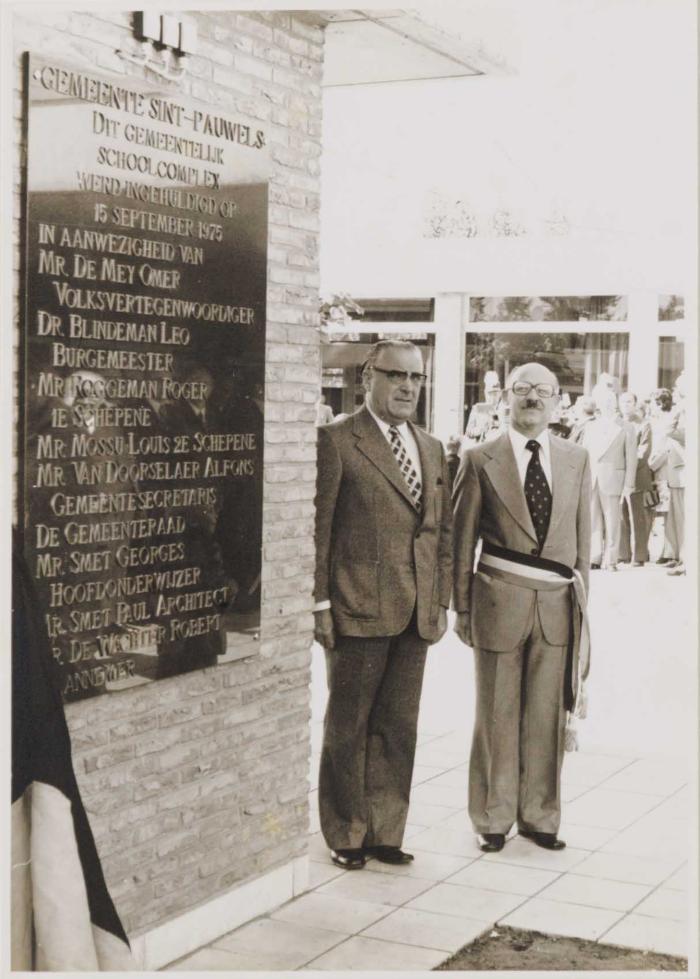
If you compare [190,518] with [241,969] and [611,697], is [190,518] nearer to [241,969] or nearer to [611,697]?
[241,969]

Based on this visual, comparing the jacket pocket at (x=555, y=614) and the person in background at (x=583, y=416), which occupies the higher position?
the person in background at (x=583, y=416)

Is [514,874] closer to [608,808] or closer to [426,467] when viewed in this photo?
[608,808]

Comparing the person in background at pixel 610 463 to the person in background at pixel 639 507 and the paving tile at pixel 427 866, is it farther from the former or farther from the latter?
the paving tile at pixel 427 866

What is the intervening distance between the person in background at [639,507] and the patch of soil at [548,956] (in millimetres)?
11120

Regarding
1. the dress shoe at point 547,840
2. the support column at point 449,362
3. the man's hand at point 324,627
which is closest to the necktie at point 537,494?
the man's hand at point 324,627

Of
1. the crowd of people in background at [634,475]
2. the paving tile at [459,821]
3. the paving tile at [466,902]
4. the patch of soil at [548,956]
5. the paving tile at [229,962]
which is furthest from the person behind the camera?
the crowd of people in background at [634,475]

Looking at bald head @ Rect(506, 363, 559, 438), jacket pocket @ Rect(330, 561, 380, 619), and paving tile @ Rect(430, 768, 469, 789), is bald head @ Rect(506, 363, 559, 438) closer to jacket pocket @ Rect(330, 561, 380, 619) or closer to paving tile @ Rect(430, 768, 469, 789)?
jacket pocket @ Rect(330, 561, 380, 619)

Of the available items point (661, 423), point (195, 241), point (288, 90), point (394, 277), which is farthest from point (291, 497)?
point (394, 277)

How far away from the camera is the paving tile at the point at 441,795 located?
675 cm

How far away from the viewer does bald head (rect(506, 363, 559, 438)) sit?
19.5ft

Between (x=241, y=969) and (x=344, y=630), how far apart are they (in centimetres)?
143

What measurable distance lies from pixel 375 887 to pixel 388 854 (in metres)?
0.33

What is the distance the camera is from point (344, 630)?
559 cm

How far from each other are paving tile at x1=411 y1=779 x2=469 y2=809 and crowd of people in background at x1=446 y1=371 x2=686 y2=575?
8940 millimetres
